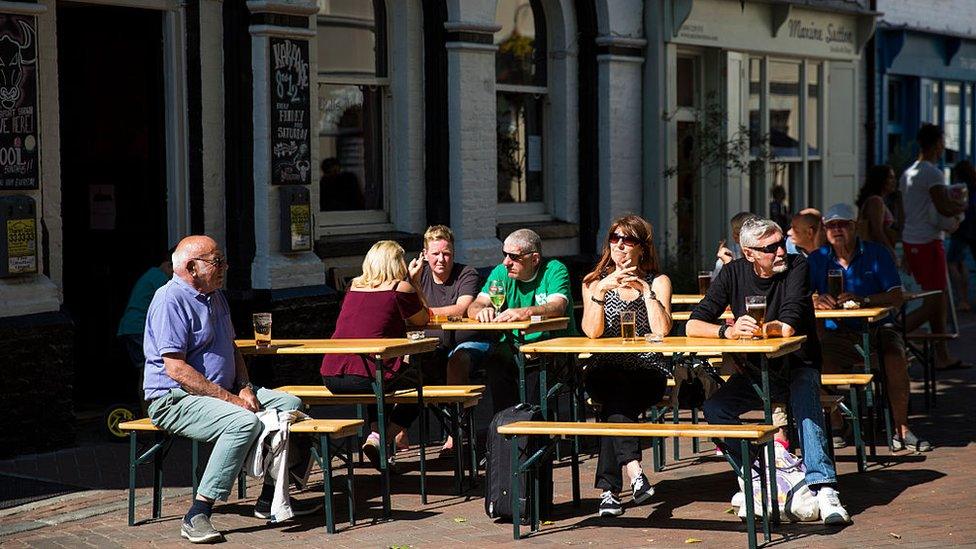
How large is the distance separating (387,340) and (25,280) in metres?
2.86

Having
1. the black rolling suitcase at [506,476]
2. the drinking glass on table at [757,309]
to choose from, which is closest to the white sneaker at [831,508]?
the drinking glass on table at [757,309]

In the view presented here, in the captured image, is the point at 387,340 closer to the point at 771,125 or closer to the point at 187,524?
the point at 187,524

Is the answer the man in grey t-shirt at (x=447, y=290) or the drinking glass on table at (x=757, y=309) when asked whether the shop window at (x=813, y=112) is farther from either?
the drinking glass on table at (x=757, y=309)

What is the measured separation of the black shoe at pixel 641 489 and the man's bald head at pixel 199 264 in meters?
2.27

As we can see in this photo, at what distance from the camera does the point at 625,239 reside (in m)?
8.45

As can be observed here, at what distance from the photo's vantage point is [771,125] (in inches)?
762

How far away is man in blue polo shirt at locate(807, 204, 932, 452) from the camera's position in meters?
9.79

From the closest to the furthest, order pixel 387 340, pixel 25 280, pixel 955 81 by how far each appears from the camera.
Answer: pixel 387 340 → pixel 25 280 → pixel 955 81

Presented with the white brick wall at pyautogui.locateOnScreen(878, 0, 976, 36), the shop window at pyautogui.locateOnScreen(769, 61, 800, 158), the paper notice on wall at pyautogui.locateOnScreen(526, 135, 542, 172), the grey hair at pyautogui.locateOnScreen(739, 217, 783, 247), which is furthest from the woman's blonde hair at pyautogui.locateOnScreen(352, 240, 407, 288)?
the white brick wall at pyautogui.locateOnScreen(878, 0, 976, 36)

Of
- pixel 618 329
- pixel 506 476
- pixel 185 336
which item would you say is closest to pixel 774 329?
pixel 618 329

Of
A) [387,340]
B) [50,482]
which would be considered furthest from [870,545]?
[50,482]

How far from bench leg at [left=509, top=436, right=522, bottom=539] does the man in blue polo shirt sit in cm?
283

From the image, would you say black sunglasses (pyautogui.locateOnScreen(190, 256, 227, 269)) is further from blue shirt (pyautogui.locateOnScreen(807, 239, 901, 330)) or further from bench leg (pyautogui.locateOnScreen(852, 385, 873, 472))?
blue shirt (pyautogui.locateOnScreen(807, 239, 901, 330))

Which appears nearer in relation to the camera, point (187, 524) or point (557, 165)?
point (187, 524)
